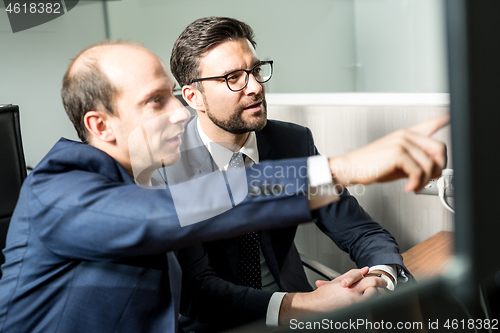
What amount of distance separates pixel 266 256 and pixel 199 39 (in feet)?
0.73

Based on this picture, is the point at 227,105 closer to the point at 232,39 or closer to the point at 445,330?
the point at 232,39

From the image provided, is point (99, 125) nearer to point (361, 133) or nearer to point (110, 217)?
point (110, 217)

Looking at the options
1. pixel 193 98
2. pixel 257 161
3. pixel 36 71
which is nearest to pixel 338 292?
pixel 257 161

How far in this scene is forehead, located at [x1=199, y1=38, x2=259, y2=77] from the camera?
0.34m

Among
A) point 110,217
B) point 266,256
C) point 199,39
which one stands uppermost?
point 199,39

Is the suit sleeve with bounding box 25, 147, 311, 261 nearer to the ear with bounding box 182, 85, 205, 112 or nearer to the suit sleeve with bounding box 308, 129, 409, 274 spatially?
the ear with bounding box 182, 85, 205, 112

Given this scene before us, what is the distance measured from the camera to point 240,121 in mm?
335

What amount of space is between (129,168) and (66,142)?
0.20 ft

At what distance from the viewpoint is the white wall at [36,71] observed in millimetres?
750

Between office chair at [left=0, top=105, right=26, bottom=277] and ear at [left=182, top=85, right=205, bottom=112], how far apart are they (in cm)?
34

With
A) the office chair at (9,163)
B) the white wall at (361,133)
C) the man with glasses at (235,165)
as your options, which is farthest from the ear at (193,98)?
the office chair at (9,163)

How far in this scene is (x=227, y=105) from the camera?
0.33m

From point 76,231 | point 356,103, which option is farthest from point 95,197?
point 356,103

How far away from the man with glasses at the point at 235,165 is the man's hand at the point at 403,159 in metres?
0.11
